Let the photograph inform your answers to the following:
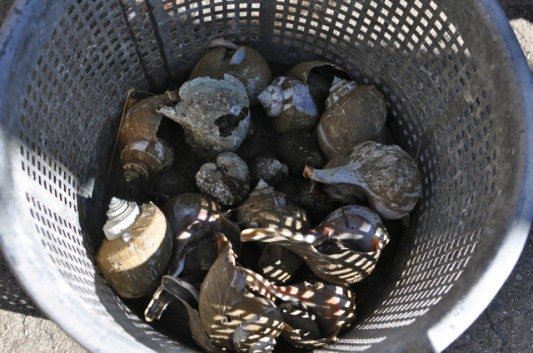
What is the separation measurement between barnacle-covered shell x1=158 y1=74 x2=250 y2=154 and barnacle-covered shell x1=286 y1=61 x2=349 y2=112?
0.26 metres

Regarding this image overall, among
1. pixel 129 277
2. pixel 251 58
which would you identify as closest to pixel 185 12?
pixel 251 58

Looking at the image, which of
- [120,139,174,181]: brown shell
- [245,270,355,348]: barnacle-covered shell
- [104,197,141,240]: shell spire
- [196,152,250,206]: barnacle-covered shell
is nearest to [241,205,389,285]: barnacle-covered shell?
[245,270,355,348]: barnacle-covered shell

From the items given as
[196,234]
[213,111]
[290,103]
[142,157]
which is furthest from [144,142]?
[290,103]

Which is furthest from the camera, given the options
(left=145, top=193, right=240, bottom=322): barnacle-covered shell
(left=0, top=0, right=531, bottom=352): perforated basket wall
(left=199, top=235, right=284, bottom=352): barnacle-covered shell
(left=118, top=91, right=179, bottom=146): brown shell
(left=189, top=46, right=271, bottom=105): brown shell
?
(left=189, top=46, right=271, bottom=105): brown shell

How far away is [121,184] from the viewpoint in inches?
79.2

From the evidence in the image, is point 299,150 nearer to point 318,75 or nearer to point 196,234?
point 318,75

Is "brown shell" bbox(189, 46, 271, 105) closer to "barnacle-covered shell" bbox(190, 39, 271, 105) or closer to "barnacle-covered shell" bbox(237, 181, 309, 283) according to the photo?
"barnacle-covered shell" bbox(190, 39, 271, 105)

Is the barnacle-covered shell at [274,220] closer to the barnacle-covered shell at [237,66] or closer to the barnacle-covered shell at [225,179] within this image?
the barnacle-covered shell at [225,179]

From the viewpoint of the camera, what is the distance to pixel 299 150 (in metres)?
1.92

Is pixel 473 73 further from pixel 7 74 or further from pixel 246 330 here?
pixel 7 74

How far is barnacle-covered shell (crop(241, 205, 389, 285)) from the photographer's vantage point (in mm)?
1640

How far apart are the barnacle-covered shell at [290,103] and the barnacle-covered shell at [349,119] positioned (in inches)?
2.5

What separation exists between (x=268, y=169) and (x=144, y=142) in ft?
1.46

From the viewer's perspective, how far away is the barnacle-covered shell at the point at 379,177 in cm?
173
